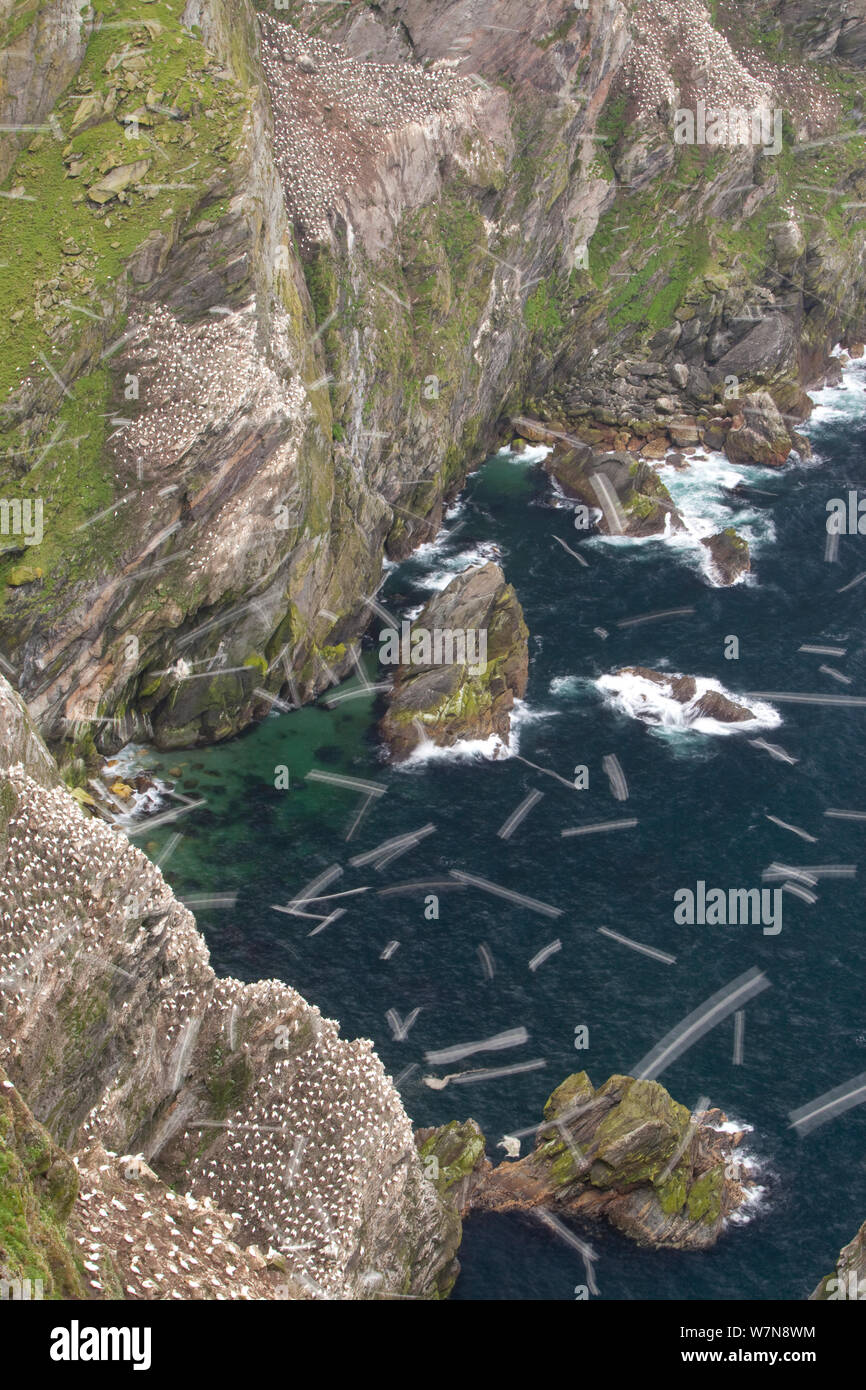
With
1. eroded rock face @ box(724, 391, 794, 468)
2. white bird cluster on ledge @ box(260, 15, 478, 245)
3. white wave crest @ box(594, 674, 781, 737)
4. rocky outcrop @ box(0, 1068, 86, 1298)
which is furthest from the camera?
eroded rock face @ box(724, 391, 794, 468)

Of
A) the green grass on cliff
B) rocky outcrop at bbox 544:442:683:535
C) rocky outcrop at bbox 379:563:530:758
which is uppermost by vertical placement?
the green grass on cliff

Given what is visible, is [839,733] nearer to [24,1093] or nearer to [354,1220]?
[354,1220]

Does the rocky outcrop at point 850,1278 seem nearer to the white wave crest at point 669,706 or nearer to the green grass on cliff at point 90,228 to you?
the white wave crest at point 669,706

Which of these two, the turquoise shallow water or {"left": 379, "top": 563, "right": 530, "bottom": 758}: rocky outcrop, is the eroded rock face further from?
{"left": 379, "top": 563, "right": 530, "bottom": 758}: rocky outcrop

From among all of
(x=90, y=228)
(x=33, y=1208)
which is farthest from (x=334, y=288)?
(x=33, y=1208)

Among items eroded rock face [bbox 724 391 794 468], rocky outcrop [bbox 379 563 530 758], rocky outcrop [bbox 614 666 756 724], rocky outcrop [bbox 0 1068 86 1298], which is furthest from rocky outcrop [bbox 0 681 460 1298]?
eroded rock face [bbox 724 391 794 468]

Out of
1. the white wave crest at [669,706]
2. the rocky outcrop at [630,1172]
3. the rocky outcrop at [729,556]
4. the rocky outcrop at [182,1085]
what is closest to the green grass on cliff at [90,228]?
the rocky outcrop at [182,1085]
